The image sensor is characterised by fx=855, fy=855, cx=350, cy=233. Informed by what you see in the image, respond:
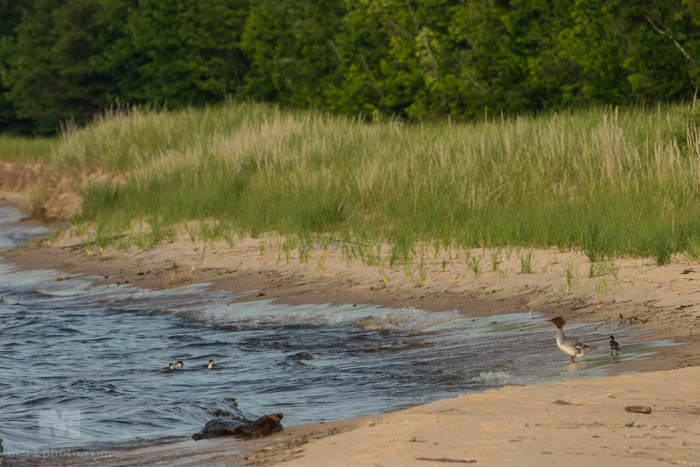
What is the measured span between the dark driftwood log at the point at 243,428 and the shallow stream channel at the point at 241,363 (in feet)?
0.99

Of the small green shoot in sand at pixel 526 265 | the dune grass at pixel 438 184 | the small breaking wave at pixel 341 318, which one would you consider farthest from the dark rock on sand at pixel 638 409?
the small green shoot in sand at pixel 526 265

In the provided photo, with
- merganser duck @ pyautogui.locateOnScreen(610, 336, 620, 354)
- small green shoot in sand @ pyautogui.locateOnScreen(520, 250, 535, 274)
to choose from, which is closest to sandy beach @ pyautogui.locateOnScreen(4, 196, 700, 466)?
small green shoot in sand @ pyautogui.locateOnScreen(520, 250, 535, 274)

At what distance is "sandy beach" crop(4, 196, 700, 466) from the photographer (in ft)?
11.6

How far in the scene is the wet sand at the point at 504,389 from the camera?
355cm

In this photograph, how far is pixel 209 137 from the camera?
20484 millimetres

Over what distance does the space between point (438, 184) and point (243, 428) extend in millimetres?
8557

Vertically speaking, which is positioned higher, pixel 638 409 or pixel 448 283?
pixel 638 409

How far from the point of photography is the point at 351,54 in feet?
99.5

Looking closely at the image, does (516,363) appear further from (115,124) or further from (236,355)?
(115,124)

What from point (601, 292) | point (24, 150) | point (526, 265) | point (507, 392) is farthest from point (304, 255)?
point (24, 150)

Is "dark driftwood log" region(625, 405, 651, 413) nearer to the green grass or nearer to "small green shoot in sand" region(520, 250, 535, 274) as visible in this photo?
"small green shoot in sand" region(520, 250, 535, 274)

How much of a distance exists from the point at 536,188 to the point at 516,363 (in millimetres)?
6544

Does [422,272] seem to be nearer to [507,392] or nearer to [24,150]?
[507,392]

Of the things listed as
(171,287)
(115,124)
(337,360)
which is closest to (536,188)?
(171,287)
